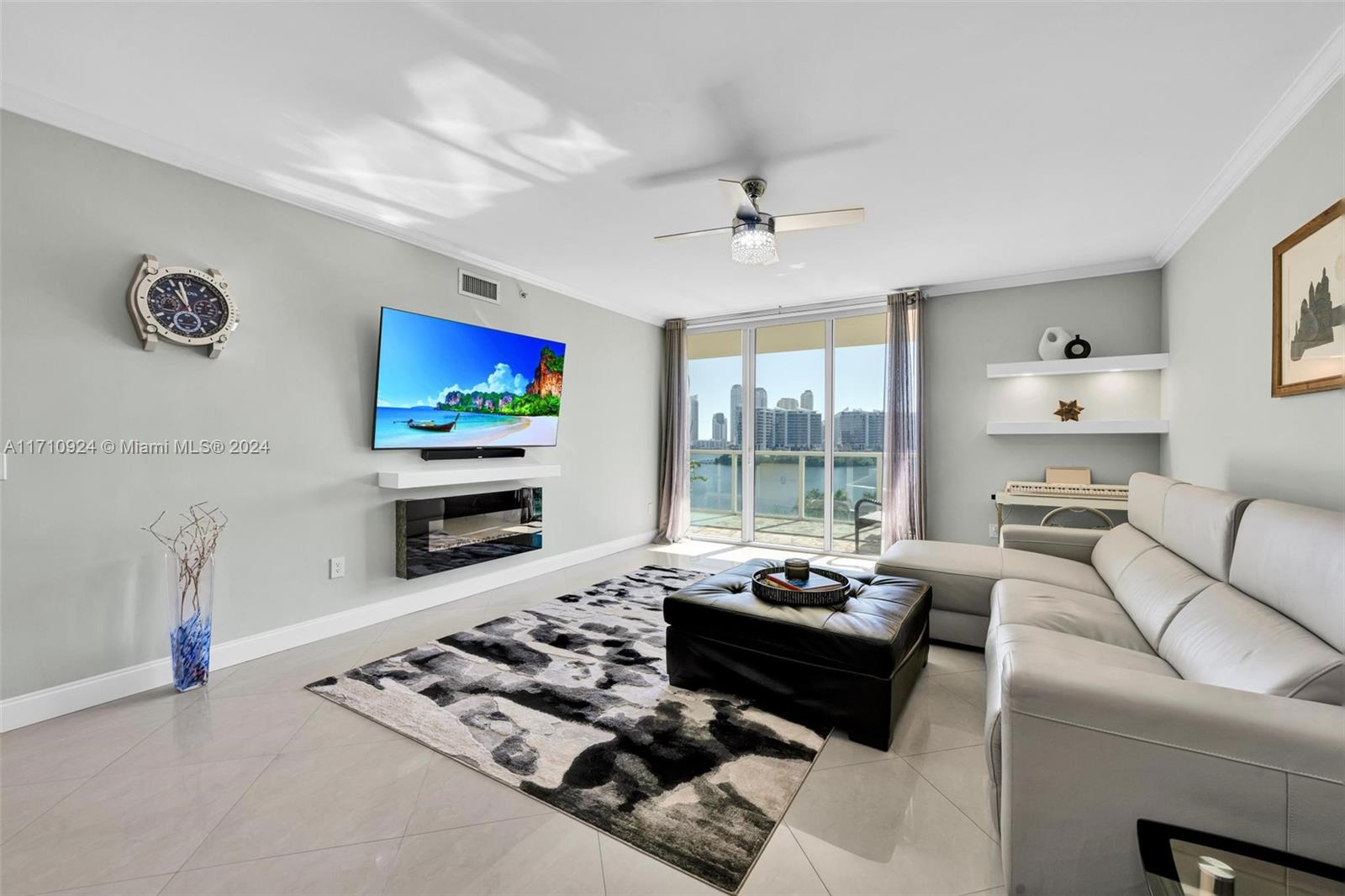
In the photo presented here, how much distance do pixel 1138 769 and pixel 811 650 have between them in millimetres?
1115

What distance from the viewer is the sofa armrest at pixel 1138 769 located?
109 cm

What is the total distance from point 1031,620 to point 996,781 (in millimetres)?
819

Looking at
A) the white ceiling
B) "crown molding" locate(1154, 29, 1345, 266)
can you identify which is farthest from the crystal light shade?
"crown molding" locate(1154, 29, 1345, 266)

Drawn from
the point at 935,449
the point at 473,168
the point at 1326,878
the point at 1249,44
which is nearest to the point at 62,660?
the point at 473,168

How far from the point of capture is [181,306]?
2.66m

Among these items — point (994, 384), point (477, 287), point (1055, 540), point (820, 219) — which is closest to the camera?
point (820, 219)

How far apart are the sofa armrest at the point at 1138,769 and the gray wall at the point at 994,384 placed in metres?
3.84

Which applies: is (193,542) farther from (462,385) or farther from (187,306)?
(462,385)

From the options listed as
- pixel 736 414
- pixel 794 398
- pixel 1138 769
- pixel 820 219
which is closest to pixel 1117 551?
pixel 1138 769

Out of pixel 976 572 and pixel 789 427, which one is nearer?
pixel 976 572

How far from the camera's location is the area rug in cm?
170

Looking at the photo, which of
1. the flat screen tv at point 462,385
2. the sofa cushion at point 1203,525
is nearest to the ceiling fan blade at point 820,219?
the sofa cushion at point 1203,525

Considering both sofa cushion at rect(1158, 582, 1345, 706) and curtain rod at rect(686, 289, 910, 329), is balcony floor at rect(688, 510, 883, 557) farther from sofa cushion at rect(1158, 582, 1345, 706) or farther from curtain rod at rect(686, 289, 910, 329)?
sofa cushion at rect(1158, 582, 1345, 706)

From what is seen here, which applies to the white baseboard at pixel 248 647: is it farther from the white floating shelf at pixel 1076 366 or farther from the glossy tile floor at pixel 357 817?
the white floating shelf at pixel 1076 366
